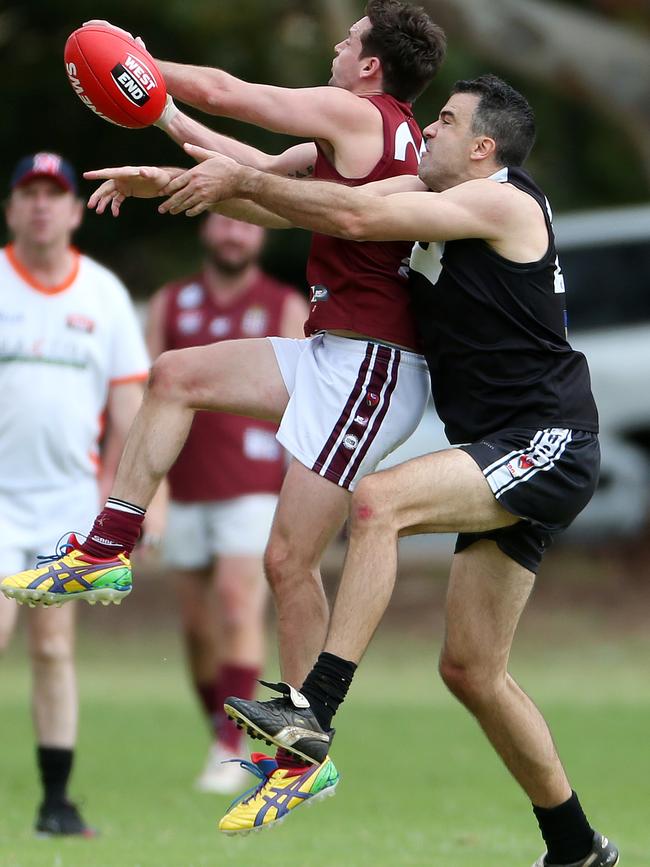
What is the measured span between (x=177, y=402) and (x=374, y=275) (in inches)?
33.4

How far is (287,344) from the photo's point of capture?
622 centimetres

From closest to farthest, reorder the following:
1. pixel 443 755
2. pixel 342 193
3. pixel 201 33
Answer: pixel 342 193
pixel 443 755
pixel 201 33

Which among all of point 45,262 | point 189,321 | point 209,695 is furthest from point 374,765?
point 45,262

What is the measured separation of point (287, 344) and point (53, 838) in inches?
113

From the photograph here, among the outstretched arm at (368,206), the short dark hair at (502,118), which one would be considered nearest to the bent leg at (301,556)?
the outstretched arm at (368,206)

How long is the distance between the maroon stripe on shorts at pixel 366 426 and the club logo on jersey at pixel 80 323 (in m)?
2.36

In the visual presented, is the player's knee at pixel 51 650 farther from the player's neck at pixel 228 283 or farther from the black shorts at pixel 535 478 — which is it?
the player's neck at pixel 228 283

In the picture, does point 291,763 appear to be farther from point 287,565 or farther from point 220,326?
point 220,326

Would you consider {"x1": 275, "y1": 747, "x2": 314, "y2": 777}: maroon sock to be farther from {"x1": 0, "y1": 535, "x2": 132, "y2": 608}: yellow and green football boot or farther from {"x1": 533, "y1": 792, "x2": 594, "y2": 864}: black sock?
{"x1": 533, "y1": 792, "x2": 594, "y2": 864}: black sock

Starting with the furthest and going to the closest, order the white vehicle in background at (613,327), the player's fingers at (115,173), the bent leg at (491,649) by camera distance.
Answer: the white vehicle in background at (613,327)
the bent leg at (491,649)
the player's fingers at (115,173)

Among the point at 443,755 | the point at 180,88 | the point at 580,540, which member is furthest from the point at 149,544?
the point at 580,540

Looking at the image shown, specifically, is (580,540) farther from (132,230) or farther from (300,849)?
(300,849)

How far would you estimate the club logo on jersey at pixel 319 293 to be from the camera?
19.9 ft

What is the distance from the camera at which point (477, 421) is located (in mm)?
5918
